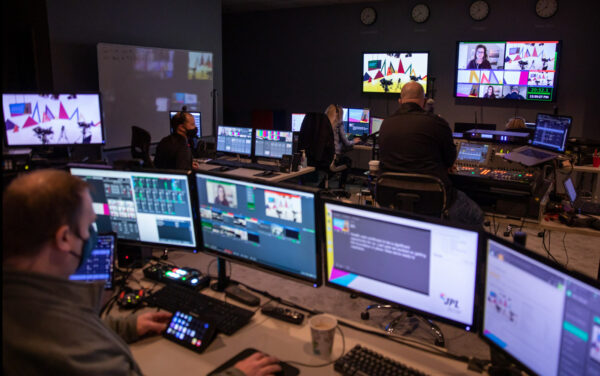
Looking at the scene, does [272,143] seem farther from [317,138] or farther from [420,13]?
[420,13]

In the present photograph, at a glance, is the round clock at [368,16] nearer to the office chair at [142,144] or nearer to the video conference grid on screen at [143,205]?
the office chair at [142,144]

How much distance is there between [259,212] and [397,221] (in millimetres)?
546

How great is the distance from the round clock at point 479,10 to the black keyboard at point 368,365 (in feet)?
21.6

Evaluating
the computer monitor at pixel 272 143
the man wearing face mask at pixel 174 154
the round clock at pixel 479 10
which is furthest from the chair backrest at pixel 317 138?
the round clock at pixel 479 10

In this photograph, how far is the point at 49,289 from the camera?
1.04 meters

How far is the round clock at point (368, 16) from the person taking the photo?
759 cm

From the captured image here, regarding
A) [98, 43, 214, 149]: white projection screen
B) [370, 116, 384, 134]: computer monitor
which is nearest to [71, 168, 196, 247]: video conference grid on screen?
[98, 43, 214, 149]: white projection screen

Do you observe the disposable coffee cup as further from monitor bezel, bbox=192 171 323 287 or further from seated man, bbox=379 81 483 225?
seated man, bbox=379 81 483 225

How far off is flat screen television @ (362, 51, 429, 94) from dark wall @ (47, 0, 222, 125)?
262cm

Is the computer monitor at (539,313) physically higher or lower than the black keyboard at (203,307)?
higher

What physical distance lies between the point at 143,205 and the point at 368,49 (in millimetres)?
6542

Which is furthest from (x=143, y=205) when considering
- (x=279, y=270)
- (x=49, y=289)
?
(x=49, y=289)

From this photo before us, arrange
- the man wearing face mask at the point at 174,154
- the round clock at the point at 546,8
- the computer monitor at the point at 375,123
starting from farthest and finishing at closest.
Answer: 1. the computer monitor at the point at 375,123
2. the round clock at the point at 546,8
3. the man wearing face mask at the point at 174,154

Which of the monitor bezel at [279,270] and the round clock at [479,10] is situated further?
the round clock at [479,10]
